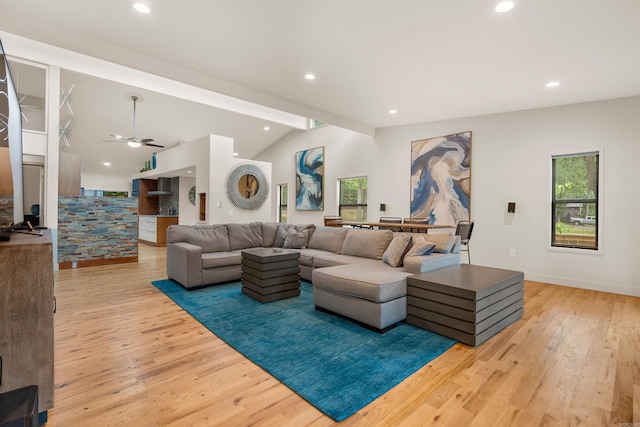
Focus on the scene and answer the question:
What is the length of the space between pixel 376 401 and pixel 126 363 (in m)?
1.78

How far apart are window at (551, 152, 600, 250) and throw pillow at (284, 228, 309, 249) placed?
410 centimetres

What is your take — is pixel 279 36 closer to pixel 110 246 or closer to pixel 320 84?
pixel 320 84

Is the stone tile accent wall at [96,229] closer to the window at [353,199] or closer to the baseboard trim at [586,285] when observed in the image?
the window at [353,199]

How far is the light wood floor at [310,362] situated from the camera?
5.57 ft

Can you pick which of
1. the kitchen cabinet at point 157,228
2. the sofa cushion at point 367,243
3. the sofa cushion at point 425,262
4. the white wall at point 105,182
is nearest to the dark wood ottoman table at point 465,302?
the sofa cushion at point 425,262

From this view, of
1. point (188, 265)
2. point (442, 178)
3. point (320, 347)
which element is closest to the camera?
point (320, 347)

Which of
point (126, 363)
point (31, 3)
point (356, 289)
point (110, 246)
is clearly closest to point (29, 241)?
point (126, 363)

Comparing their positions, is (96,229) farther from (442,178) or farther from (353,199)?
(442,178)

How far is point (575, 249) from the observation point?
4.85 metres

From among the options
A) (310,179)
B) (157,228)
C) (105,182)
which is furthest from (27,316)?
(105,182)

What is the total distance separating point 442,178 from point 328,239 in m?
2.83

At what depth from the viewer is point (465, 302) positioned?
261 cm

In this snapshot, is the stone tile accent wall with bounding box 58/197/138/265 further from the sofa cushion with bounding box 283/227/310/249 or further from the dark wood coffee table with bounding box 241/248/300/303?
the dark wood coffee table with bounding box 241/248/300/303

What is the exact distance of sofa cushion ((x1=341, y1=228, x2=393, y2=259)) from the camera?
13.9 feet
